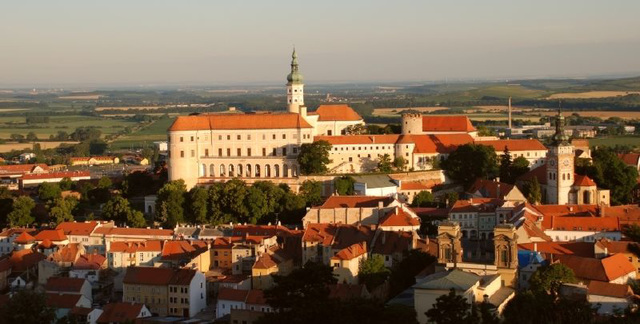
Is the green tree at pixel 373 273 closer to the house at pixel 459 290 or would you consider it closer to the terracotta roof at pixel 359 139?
the house at pixel 459 290

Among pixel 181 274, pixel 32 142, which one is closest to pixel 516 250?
pixel 181 274

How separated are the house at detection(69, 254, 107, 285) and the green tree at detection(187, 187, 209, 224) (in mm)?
8786

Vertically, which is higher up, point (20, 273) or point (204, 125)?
point (204, 125)

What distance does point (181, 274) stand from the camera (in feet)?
137

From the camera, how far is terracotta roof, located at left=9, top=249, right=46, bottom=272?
160ft

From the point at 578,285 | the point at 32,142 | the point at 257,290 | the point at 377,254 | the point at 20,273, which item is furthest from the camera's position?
the point at 32,142

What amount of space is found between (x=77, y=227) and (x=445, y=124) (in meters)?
27.2

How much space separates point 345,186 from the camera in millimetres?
57781

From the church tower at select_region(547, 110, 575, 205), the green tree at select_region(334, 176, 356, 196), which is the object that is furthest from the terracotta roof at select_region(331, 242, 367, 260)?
the church tower at select_region(547, 110, 575, 205)

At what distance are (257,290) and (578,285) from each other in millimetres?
12160

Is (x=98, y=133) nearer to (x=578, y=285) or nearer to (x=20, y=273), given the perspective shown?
(x=20, y=273)

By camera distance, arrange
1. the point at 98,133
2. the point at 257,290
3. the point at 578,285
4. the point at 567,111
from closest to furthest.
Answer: the point at 578,285
the point at 257,290
the point at 98,133
the point at 567,111

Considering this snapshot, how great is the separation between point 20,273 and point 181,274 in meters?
10.6

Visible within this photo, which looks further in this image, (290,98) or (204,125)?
(290,98)
